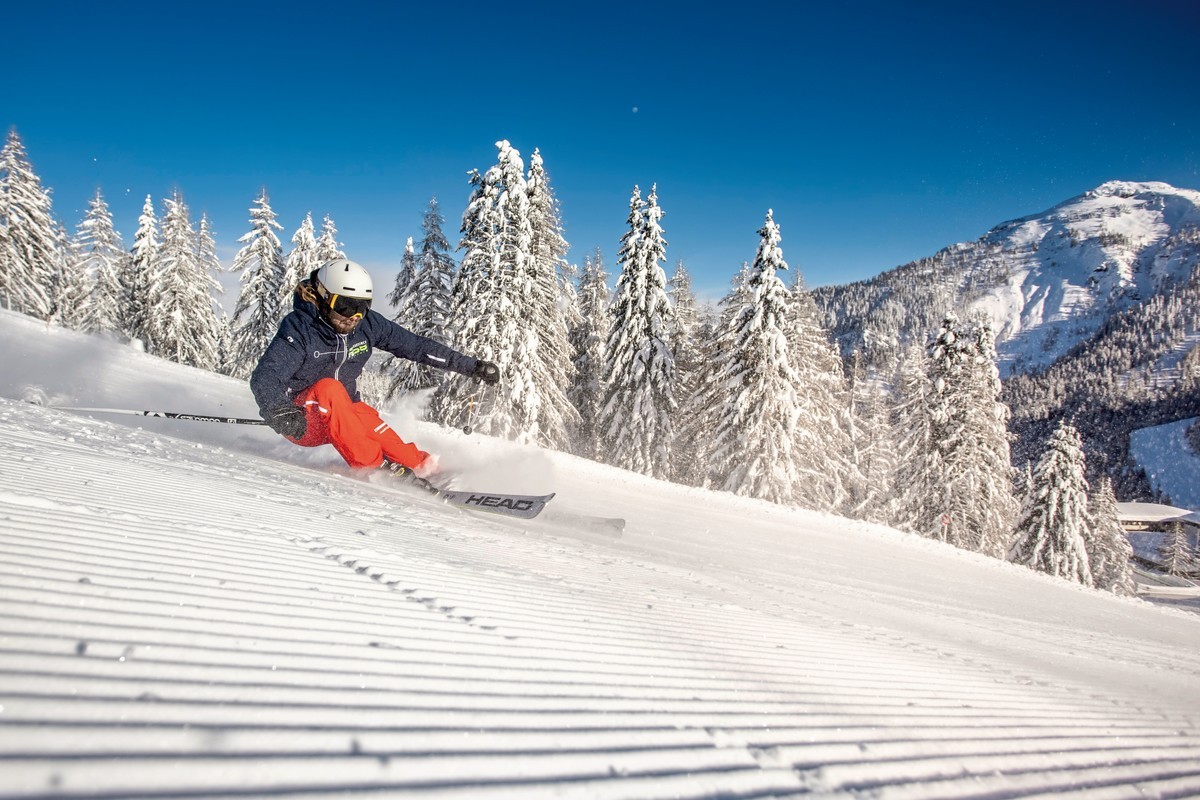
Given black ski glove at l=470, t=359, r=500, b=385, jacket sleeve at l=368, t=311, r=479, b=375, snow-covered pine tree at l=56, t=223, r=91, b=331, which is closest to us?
jacket sleeve at l=368, t=311, r=479, b=375

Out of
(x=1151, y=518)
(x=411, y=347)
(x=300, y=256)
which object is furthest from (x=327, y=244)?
(x=1151, y=518)

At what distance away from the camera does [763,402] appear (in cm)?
2158

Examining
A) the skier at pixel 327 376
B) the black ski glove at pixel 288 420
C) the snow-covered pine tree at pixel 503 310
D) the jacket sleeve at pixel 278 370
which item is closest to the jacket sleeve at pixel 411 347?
the skier at pixel 327 376

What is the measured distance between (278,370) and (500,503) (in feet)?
9.02

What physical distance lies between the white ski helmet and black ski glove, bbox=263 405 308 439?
1313mm

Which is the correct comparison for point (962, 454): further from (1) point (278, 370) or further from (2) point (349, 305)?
(1) point (278, 370)

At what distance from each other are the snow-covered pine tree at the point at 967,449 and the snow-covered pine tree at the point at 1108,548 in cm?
1541

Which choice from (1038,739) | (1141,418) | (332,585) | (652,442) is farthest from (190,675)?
(1141,418)

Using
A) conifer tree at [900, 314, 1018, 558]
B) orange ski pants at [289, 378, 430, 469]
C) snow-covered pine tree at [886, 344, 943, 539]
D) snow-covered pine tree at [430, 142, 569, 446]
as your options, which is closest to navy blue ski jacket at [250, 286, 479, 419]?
orange ski pants at [289, 378, 430, 469]

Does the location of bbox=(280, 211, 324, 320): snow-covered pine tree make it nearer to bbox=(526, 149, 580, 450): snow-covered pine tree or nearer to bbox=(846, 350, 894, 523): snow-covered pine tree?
bbox=(526, 149, 580, 450): snow-covered pine tree

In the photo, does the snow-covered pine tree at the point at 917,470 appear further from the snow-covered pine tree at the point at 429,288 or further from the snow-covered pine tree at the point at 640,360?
the snow-covered pine tree at the point at 429,288

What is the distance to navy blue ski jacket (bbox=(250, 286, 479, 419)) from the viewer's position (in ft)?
19.9

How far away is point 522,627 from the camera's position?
218 cm

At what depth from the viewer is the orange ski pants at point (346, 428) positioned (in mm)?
6191
